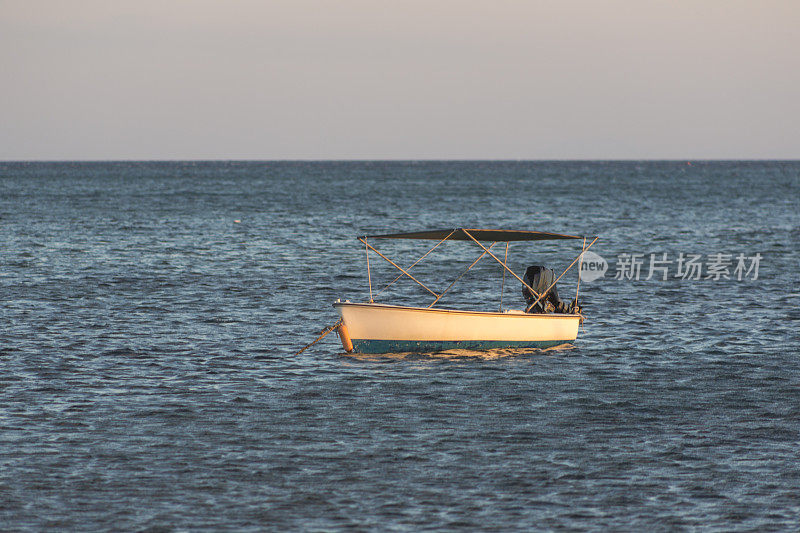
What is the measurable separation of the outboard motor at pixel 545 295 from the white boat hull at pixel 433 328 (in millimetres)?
991

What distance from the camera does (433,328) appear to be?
87.6ft

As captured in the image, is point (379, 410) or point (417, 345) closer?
point (379, 410)

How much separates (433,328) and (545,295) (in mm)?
3959

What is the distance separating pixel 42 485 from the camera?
15.5m

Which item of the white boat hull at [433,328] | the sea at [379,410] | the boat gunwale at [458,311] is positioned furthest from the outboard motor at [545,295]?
the sea at [379,410]

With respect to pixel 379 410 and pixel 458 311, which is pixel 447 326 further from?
pixel 379 410

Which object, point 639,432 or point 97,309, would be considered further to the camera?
point 97,309

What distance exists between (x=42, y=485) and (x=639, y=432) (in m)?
10.9

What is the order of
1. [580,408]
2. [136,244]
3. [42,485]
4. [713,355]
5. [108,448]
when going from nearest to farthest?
[42,485] → [108,448] → [580,408] → [713,355] → [136,244]

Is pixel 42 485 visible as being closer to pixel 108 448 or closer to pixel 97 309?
pixel 108 448

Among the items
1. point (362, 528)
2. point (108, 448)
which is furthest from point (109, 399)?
point (362, 528)

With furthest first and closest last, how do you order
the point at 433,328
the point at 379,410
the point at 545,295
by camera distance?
1. the point at 545,295
2. the point at 433,328
3. the point at 379,410

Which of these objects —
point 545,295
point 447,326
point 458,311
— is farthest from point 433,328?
point 545,295

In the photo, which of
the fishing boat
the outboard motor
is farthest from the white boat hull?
the outboard motor
